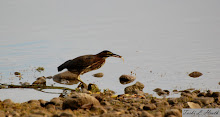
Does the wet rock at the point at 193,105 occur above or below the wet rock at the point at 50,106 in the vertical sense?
below

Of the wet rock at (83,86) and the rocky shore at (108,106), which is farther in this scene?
the wet rock at (83,86)

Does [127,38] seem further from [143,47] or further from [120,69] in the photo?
[120,69]

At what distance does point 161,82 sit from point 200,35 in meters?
13.5

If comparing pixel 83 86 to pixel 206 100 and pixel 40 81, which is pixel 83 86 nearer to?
pixel 40 81

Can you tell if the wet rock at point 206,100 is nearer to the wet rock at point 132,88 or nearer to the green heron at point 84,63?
the wet rock at point 132,88

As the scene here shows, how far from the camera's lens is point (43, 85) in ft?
50.8

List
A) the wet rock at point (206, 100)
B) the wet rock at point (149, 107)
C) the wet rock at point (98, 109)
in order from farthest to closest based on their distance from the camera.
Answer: the wet rock at point (206, 100)
the wet rock at point (149, 107)
the wet rock at point (98, 109)

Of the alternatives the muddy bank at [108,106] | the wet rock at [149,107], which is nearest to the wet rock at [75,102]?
the muddy bank at [108,106]

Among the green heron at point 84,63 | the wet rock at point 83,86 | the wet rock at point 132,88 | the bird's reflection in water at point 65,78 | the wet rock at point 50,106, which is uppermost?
the green heron at point 84,63

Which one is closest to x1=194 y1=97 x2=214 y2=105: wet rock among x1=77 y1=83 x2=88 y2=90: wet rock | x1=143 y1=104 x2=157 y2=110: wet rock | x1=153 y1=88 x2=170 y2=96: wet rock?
x1=143 y1=104 x2=157 y2=110: wet rock

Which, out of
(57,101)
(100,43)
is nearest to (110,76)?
→ (57,101)

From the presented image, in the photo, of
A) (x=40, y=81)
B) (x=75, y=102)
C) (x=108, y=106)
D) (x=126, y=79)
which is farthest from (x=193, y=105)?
(x=40, y=81)

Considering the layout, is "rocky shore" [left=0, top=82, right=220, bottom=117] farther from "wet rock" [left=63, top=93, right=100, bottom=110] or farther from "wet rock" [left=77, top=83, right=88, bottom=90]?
"wet rock" [left=77, top=83, right=88, bottom=90]

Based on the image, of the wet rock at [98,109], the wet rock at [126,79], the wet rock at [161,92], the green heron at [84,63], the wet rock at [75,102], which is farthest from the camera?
the wet rock at [126,79]
